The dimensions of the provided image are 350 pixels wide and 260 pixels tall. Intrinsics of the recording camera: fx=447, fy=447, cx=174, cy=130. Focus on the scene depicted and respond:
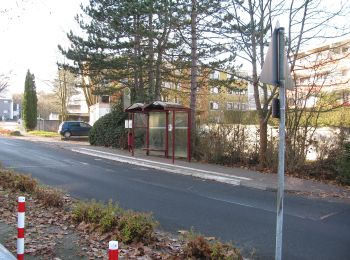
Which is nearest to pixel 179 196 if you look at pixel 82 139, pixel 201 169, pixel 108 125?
pixel 201 169

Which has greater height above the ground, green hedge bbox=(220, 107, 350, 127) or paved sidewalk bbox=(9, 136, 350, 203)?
green hedge bbox=(220, 107, 350, 127)

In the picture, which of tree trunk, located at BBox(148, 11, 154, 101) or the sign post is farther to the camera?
tree trunk, located at BBox(148, 11, 154, 101)

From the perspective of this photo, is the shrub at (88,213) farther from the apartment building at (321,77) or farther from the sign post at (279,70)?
the apartment building at (321,77)

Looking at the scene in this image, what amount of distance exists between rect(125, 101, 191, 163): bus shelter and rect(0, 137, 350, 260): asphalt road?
12.9 ft

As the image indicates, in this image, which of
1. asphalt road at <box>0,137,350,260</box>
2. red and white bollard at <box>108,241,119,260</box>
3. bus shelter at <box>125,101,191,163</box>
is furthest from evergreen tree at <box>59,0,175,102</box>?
red and white bollard at <box>108,241,119,260</box>

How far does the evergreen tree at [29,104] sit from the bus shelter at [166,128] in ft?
106

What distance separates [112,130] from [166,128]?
7.68 m

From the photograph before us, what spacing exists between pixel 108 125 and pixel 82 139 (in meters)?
12.4

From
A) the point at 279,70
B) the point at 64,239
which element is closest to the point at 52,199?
the point at 64,239

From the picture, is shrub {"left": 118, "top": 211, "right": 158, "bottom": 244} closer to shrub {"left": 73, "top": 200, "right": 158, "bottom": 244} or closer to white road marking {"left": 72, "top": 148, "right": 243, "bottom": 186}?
shrub {"left": 73, "top": 200, "right": 158, "bottom": 244}

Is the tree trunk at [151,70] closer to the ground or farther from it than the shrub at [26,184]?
farther from it

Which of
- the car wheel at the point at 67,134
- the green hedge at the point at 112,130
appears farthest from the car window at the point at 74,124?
the green hedge at the point at 112,130

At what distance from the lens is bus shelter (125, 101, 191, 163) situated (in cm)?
2025

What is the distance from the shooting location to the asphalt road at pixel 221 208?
7239 mm
